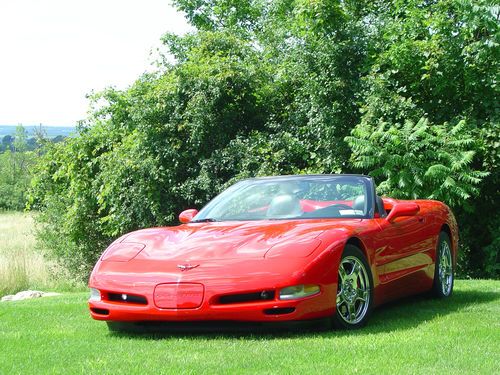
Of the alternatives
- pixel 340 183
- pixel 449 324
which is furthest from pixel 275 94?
pixel 449 324

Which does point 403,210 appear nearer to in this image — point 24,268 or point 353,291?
point 353,291

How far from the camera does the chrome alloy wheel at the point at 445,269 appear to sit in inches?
352

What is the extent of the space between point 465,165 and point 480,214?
191 cm

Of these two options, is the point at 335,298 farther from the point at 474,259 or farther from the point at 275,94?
the point at 275,94

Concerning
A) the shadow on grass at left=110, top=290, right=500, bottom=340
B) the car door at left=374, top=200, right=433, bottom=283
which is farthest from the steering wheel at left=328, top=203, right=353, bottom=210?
the shadow on grass at left=110, top=290, right=500, bottom=340

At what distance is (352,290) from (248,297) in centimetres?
97

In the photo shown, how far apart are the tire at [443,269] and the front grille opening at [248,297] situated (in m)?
2.98

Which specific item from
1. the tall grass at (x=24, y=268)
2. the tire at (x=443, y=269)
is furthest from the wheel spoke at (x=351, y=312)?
the tall grass at (x=24, y=268)

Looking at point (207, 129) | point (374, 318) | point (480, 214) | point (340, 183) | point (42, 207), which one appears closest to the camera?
point (374, 318)

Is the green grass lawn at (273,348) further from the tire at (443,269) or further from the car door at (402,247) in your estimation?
the tire at (443,269)

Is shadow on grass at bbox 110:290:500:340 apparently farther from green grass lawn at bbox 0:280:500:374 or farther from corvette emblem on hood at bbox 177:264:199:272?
corvette emblem on hood at bbox 177:264:199:272

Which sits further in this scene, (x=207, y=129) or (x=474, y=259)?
(x=207, y=129)

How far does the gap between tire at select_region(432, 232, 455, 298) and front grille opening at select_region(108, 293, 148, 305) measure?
3468 millimetres

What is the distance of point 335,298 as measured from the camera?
21.5 ft
